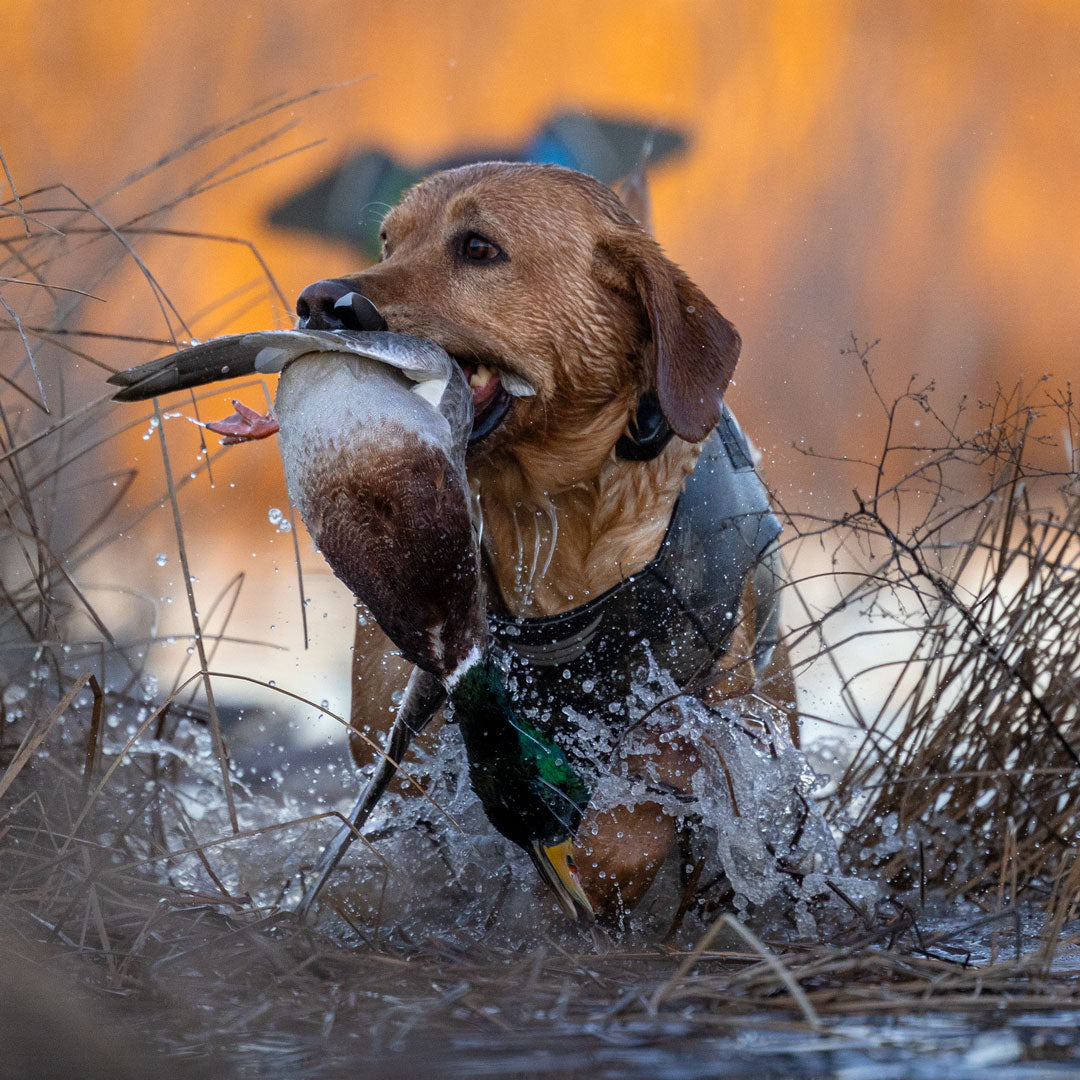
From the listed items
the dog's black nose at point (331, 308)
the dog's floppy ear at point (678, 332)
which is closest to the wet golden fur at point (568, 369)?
the dog's floppy ear at point (678, 332)

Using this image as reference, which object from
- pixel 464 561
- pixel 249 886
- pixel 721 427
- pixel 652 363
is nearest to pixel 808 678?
pixel 721 427

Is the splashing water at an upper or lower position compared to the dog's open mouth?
lower

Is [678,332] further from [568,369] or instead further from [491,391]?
[491,391]

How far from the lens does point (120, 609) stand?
410cm

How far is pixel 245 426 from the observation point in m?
1.75

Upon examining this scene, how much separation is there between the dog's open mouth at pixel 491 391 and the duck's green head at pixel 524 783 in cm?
61

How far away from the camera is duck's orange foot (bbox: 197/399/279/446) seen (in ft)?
5.63

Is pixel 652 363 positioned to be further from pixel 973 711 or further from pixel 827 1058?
pixel 827 1058

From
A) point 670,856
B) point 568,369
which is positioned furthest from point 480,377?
point 670,856

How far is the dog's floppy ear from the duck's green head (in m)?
0.70

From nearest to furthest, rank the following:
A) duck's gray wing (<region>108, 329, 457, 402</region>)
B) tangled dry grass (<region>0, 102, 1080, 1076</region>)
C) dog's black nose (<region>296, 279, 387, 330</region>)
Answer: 1. tangled dry grass (<region>0, 102, 1080, 1076</region>)
2. duck's gray wing (<region>108, 329, 457, 402</region>)
3. dog's black nose (<region>296, 279, 387, 330</region>)

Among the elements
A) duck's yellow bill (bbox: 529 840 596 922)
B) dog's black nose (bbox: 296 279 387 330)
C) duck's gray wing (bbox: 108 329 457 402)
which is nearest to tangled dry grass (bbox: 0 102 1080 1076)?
duck's yellow bill (bbox: 529 840 596 922)

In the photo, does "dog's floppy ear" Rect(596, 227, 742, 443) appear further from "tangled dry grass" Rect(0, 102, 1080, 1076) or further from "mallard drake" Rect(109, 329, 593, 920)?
"mallard drake" Rect(109, 329, 593, 920)

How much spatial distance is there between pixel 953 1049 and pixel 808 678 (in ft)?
7.97
